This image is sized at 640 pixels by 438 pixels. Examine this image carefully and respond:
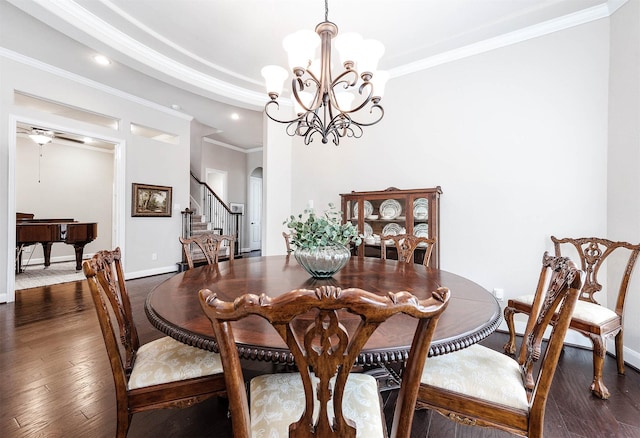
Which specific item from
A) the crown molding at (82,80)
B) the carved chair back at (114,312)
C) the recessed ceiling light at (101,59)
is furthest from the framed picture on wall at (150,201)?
the carved chair back at (114,312)

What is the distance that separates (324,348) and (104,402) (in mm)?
1809

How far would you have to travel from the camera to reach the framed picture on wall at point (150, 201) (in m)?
4.78

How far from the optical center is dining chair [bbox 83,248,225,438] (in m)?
1.11

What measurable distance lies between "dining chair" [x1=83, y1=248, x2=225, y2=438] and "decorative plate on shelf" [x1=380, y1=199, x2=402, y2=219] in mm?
2412

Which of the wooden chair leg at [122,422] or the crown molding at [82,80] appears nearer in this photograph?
the wooden chair leg at [122,422]

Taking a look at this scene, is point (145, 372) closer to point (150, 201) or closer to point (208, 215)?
point (150, 201)

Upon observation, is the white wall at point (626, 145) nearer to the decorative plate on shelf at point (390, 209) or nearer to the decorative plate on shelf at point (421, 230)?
the decorative plate on shelf at point (421, 230)

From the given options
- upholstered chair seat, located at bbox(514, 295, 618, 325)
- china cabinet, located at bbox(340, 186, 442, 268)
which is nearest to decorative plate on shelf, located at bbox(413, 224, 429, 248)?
china cabinet, located at bbox(340, 186, 442, 268)

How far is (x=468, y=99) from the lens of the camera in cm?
303

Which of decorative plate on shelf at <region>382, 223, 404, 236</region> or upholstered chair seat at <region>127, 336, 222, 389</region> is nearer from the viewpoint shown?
upholstered chair seat at <region>127, 336, 222, 389</region>

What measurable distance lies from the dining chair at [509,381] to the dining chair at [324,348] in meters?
0.37

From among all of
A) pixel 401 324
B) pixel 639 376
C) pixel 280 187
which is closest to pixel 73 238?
pixel 280 187

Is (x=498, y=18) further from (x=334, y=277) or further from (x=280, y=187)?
(x=280, y=187)

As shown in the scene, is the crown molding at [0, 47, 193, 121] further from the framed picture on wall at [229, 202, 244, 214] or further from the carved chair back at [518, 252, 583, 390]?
the carved chair back at [518, 252, 583, 390]
